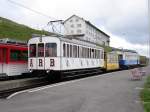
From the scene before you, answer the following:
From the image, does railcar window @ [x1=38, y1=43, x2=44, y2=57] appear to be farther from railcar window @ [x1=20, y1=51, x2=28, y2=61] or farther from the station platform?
the station platform

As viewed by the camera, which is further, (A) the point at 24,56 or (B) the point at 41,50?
(A) the point at 24,56

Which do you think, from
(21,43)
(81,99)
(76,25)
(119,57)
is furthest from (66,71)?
(76,25)

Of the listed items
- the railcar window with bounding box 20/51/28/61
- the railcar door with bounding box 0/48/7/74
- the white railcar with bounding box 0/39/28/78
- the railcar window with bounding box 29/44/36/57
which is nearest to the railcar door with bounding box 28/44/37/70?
the railcar window with bounding box 29/44/36/57

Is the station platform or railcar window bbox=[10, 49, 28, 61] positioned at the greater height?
railcar window bbox=[10, 49, 28, 61]

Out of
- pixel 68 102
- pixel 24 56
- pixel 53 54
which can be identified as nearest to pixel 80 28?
pixel 24 56

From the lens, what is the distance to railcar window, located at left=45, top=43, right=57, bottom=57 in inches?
819

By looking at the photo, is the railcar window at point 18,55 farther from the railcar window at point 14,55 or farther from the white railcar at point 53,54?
the white railcar at point 53,54

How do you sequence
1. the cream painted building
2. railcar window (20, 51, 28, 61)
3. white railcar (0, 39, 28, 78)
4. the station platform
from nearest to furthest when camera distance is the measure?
the station platform < white railcar (0, 39, 28, 78) < railcar window (20, 51, 28, 61) < the cream painted building

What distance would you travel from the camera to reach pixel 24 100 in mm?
12148

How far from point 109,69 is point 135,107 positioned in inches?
1047

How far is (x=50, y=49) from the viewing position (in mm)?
21125

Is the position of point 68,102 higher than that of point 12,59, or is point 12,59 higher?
point 12,59

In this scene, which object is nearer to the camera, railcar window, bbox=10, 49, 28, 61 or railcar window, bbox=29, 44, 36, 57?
railcar window, bbox=10, 49, 28, 61

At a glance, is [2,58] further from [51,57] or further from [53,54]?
[53,54]
